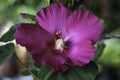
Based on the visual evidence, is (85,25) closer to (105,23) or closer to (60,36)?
(60,36)

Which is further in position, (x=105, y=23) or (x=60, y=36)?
(x=105, y=23)

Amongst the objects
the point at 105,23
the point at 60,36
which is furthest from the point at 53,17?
the point at 105,23

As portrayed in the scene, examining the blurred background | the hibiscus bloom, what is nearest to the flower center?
the hibiscus bloom

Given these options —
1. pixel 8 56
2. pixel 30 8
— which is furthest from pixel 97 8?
pixel 8 56

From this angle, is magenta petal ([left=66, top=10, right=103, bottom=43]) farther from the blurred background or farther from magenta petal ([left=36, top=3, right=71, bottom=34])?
the blurred background

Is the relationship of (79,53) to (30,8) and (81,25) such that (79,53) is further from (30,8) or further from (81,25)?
(30,8)
